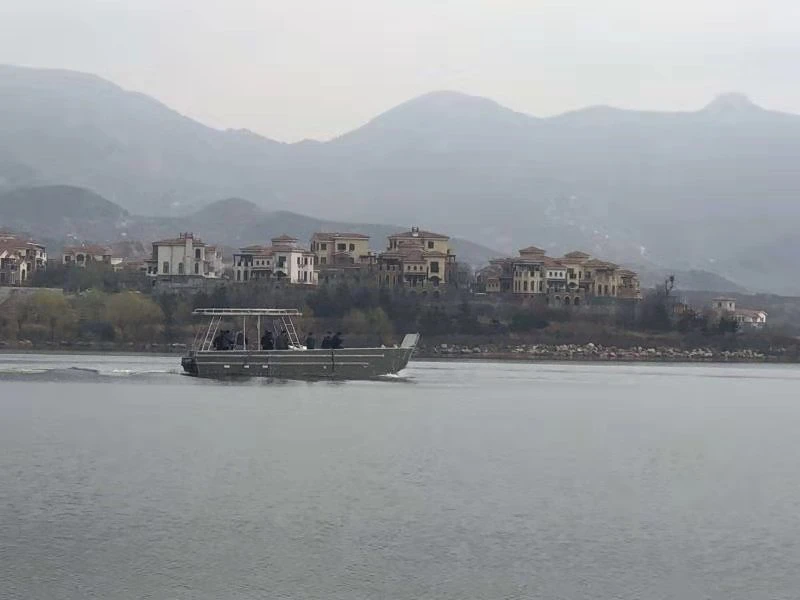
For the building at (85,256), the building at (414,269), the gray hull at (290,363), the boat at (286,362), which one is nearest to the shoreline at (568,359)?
the building at (414,269)

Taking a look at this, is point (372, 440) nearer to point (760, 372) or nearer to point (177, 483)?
point (177, 483)

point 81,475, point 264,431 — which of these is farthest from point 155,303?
point 81,475

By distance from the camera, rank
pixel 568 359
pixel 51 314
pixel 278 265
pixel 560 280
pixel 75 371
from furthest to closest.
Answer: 1. pixel 560 280
2. pixel 278 265
3. pixel 568 359
4. pixel 51 314
5. pixel 75 371

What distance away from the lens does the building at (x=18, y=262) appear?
117 metres

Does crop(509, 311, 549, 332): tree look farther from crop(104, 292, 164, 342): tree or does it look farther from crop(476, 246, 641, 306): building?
crop(104, 292, 164, 342): tree

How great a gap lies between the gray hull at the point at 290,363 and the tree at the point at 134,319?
33.5m

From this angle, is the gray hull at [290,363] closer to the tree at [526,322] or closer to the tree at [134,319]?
the tree at [134,319]

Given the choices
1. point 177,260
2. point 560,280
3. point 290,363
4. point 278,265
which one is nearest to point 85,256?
point 177,260

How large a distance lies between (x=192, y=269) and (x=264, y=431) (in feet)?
257

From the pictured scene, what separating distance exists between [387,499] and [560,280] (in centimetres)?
9168

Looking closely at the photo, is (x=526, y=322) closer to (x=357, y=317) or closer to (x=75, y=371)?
(x=357, y=317)

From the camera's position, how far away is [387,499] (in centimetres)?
2680

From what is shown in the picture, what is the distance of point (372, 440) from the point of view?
119 feet

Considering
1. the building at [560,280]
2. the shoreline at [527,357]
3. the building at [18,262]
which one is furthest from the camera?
the building at [18,262]
